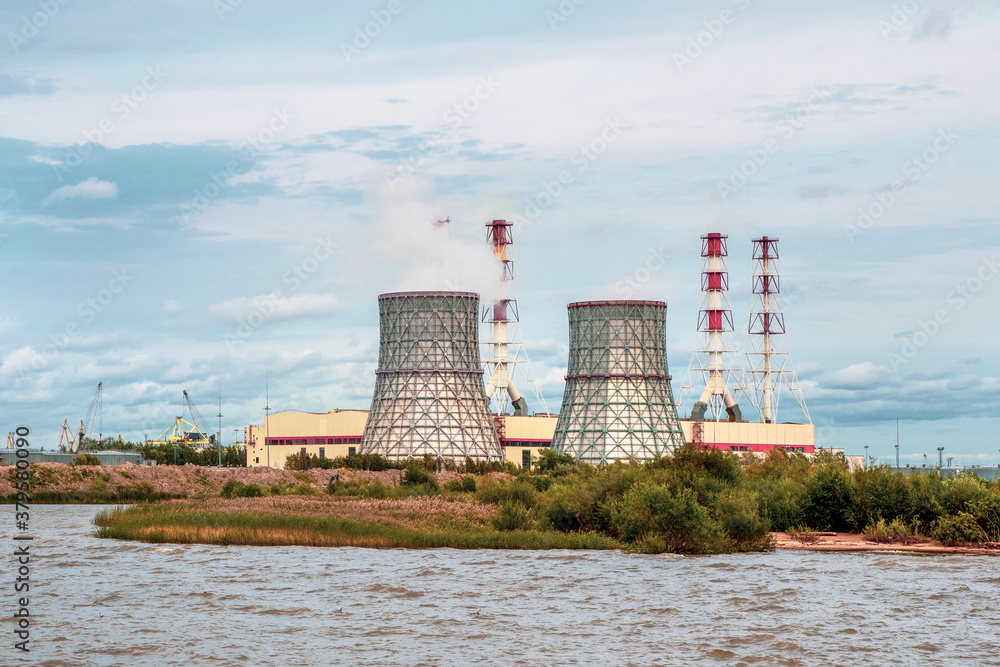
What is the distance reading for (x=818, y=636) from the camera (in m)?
24.4

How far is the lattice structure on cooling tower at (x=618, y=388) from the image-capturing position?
91250 millimetres

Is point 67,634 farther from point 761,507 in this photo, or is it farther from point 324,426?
point 324,426

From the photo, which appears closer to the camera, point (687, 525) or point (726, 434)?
point (687, 525)

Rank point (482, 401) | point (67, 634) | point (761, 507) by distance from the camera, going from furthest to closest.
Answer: point (482, 401), point (761, 507), point (67, 634)

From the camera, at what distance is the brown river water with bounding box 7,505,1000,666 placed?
22812 mm

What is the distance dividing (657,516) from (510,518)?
6.96m

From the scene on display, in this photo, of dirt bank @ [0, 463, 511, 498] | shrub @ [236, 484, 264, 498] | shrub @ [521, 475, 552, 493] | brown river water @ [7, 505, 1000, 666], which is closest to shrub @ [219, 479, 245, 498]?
shrub @ [236, 484, 264, 498]

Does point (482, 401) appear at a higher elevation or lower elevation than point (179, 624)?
higher

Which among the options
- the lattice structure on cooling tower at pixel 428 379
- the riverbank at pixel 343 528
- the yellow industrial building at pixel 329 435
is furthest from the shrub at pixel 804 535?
the yellow industrial building at pixel 329 435

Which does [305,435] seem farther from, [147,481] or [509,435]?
[147,481]

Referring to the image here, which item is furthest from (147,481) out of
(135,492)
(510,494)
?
(510,494)

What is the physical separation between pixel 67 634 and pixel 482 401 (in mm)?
70325

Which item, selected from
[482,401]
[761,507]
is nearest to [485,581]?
[761,507]

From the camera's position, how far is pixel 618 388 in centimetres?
9150
